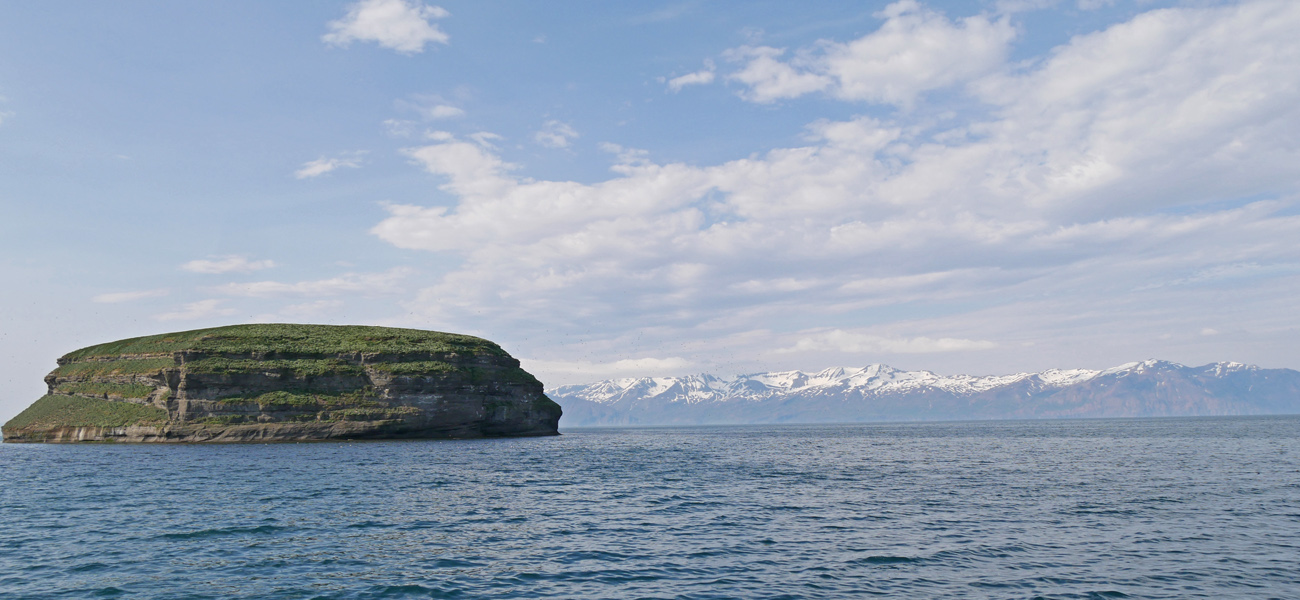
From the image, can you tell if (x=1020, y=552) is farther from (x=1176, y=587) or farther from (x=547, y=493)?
(x=547, y=493)

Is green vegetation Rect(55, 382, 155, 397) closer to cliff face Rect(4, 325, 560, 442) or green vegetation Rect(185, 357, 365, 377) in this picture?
cliff face Rect(4, 325, 560, 442)

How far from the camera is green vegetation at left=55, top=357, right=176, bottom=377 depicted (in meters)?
130

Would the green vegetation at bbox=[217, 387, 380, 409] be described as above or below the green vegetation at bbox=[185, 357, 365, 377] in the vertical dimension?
below

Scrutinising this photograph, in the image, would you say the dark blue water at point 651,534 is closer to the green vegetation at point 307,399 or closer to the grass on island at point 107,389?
the green vegetation at point 307,399

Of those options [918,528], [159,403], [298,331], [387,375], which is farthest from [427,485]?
[298,331]

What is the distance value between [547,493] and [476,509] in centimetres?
824

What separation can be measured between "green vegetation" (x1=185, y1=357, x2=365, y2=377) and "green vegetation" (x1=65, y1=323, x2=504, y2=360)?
2.34 metres

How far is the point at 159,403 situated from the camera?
404ft

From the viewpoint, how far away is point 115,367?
13575 cm

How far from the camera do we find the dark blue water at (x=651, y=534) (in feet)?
82.3

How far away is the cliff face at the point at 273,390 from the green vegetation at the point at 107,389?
234 millimetres

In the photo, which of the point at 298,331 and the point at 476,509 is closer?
the point at 476,509

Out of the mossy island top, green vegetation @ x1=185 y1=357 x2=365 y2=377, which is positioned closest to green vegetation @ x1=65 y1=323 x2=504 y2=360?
the mossy island top

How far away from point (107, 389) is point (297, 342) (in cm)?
3388
